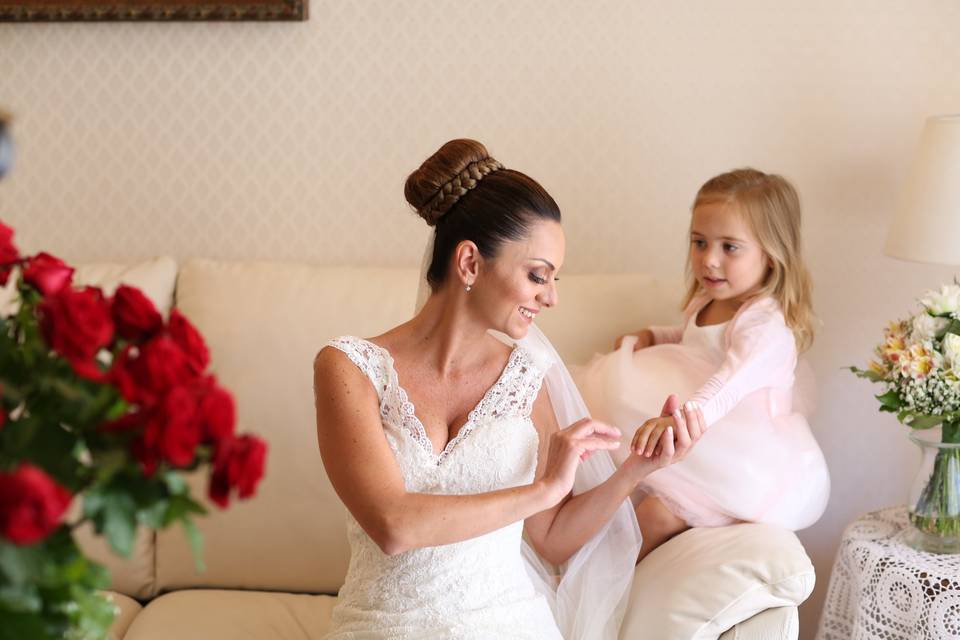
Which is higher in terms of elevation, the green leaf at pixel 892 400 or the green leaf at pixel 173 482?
the green leaf at pixel 173 482

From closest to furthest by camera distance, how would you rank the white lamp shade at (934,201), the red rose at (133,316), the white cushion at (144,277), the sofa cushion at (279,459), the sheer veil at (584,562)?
the red rose at (133,316)
the sheer veil at (584,562)
the white lamp shade at (934,201)
the sofa cushion at (279,459)
the white cushion at (144,277)

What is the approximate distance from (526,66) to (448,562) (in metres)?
1.45

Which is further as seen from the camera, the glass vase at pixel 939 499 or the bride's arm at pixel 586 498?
the glass vase at pixel 939 499

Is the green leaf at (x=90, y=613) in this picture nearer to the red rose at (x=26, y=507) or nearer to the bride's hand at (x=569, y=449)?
the red rose at (x=26, y=507)

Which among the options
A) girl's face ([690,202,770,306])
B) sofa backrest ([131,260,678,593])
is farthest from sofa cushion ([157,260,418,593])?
girl's face ([690,202,770,306])

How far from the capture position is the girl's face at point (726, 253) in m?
2.30

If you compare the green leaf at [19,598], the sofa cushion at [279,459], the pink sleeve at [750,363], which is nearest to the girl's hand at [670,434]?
the pink sleeve at [750,363]

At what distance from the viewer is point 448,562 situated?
1.82 m

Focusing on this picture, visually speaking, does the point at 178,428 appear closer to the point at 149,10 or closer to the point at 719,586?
the point at 719,586

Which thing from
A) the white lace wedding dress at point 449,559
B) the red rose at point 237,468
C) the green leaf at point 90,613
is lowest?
the white lace wedding dress at point 449,559

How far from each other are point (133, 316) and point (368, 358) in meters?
0.95

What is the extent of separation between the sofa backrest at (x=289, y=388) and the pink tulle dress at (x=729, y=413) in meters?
0.16

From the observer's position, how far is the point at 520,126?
275 cm

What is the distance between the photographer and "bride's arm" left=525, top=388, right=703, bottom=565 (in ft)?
6.15
